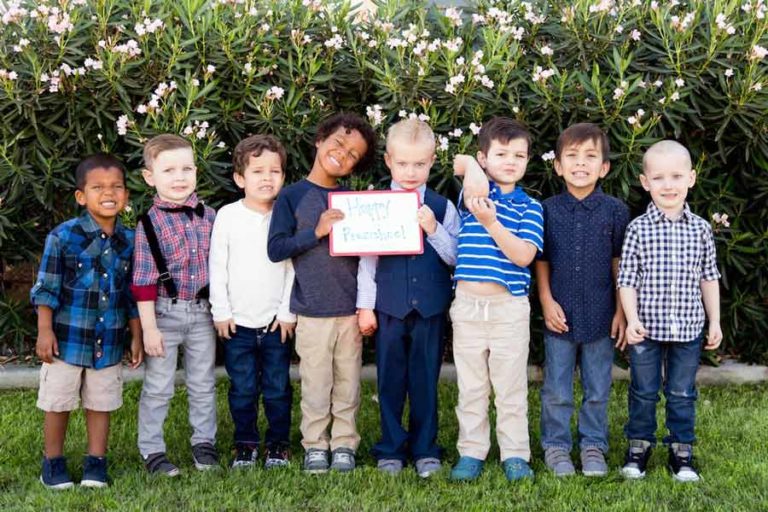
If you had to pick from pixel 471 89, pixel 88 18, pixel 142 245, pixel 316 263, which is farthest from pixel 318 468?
pixel 88 18

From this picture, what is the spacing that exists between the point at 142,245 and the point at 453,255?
4.76 feet

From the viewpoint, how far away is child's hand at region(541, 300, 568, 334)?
4238 mm

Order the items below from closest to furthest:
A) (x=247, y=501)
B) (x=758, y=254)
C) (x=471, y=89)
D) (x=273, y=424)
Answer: (x=247, y=501), (x=273, y=424), (x=471, y=89), (x=758, y=254)

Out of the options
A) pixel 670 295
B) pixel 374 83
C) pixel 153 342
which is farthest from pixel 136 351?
pixel 670 295

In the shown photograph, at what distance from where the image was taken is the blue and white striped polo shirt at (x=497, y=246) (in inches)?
163

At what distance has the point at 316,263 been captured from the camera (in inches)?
169

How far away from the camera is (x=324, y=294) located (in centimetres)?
430

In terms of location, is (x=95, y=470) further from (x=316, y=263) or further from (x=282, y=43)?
(x=282, y=43)

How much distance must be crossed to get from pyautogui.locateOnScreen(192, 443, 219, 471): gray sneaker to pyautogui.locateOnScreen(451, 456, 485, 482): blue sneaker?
1.16m

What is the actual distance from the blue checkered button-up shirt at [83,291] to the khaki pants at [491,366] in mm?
1588

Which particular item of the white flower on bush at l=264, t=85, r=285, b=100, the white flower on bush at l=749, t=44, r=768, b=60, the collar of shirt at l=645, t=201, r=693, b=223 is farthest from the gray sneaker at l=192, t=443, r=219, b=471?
the white flower on bush at l=749, t=44, r=768, b=60

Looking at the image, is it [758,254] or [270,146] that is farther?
[758,254]

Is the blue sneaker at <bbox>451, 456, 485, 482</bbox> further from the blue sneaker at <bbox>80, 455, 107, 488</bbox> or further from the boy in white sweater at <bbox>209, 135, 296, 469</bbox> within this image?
the blue sneaker at <bbox>80, 455, 107, 488</bbox>

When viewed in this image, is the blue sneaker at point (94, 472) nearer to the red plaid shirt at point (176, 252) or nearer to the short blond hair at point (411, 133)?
the red plaid shirt at point (176, 252)
